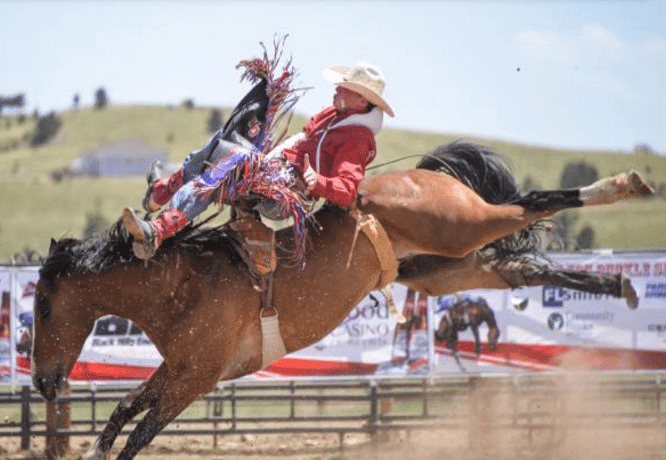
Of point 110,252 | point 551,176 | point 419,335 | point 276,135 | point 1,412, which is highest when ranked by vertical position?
point 551,176

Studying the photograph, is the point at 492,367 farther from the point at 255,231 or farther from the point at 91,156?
the point at 91,156

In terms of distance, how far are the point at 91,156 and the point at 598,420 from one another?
284 feet

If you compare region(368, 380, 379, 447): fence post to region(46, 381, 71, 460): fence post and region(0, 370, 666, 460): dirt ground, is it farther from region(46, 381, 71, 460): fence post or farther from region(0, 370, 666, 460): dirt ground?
region(46, 381, 71, 460): fence post

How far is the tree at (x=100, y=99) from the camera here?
4438 inches

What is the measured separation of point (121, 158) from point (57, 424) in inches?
3414

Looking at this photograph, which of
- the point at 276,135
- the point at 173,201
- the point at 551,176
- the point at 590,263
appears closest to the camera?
the point at 173,201

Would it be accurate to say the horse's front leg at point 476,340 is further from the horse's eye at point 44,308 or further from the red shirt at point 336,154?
the horse's eye at point 44,308

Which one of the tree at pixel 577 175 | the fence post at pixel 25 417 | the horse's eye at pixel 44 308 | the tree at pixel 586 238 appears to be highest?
the tree at pixel 577 175

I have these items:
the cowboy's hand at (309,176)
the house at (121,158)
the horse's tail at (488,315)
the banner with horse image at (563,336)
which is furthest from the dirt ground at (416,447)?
the house at (121,158)

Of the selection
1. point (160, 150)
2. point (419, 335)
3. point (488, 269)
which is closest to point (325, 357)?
point (419, 335)

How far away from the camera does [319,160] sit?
20.9 ft

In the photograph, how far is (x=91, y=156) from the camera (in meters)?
93.6

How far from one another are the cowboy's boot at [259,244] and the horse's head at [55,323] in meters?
0.94

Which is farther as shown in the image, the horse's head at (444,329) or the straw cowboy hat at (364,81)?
the horse's head at (444,329)
